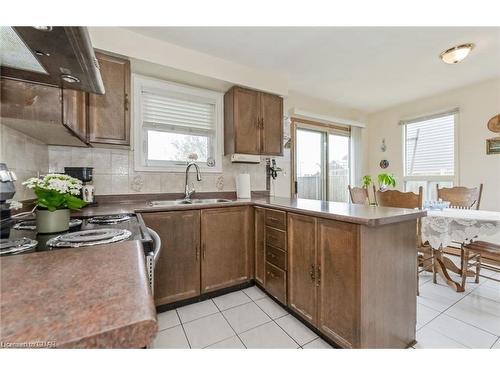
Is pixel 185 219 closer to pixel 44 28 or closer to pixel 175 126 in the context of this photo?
pixel 175 126

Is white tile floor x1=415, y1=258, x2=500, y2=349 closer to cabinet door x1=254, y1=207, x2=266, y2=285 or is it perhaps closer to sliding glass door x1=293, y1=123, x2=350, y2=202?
cabinet door x1=254, y1=207, x2=266, y2=285

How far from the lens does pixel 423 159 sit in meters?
3.66

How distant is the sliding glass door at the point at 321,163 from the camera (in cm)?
357

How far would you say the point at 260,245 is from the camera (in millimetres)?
2146

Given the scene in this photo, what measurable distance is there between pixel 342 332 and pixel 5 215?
191 centimetres

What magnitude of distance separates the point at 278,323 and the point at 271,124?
2.11 meters

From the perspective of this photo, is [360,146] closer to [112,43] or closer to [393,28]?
[393,28]

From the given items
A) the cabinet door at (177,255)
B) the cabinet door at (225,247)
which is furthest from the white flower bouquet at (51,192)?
the cabinet door at (225,247)

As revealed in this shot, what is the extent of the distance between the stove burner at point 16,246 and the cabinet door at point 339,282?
1432 millimetres

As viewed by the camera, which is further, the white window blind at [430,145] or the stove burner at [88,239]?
the white window blind at [430,145]

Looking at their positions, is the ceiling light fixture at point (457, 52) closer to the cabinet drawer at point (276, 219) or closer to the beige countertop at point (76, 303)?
the cabinet drawer at point (276, 219)

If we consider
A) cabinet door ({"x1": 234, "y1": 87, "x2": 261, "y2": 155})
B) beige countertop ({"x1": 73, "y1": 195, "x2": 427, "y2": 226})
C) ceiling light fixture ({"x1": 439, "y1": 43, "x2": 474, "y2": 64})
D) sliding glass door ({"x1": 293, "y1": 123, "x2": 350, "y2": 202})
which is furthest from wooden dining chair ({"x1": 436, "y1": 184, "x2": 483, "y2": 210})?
cabinet door ({"x1": 234, "y1": 87, "x2": 261, "y2": 155})

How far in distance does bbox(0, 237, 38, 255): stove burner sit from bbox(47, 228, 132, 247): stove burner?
5cm
